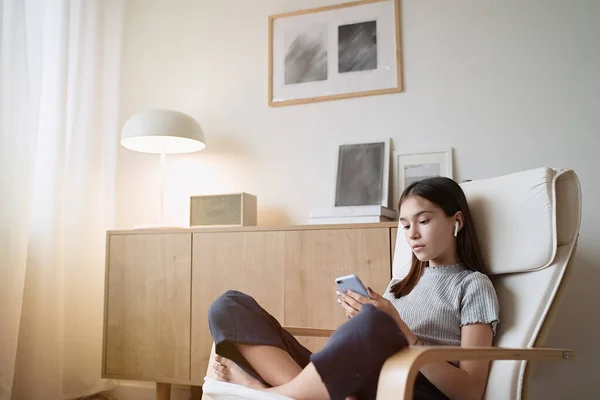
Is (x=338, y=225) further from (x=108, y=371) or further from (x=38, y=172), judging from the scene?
(x=38, y=172)

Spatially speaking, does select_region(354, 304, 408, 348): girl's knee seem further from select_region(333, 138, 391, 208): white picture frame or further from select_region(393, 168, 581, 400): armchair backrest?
select_region(333, 138, 391, 208): white picture frame

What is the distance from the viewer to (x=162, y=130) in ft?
7.59

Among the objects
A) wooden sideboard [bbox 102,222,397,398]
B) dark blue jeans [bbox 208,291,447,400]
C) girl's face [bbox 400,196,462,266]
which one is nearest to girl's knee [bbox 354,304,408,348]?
dark blue jeans [bbox 208,291,447,400]

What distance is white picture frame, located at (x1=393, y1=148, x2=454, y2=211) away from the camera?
2254 mm

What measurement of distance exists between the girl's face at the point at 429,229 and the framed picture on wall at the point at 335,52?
3.38ft

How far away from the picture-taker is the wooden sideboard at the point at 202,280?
1979mm

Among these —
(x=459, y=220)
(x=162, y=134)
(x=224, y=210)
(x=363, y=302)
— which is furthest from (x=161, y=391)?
(x=459, y=220)

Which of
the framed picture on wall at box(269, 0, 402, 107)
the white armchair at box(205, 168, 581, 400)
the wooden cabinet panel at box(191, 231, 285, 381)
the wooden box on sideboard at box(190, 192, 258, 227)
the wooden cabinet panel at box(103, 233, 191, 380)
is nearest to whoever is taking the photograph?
the white armchair at box(205, 168, 581, 400)

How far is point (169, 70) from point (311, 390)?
210 cm

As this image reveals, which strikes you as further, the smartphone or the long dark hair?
the long dark hair

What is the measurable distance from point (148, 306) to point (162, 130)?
2.41ft

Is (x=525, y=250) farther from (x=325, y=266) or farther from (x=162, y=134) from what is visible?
(x=162, y=134)

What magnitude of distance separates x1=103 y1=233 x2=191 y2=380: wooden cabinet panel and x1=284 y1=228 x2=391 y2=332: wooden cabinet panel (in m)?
0.46

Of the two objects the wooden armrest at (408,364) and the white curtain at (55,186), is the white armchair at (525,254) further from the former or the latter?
the white curtain at (55,186)
